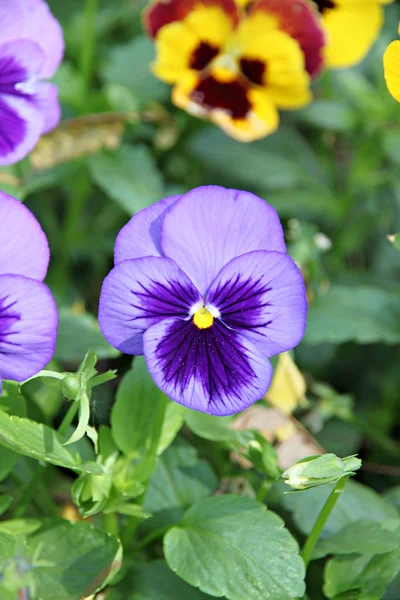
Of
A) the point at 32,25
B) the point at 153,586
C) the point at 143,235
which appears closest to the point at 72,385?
the point at 143,235

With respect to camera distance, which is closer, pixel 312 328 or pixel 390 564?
pixel 390 564

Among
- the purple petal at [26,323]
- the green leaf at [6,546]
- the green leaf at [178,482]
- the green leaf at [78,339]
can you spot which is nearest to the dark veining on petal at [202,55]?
the green leaf at [78,339]

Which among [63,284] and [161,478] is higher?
[161,478]

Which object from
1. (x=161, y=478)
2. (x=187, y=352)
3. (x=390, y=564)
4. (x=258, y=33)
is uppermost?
(x=258, y=33)

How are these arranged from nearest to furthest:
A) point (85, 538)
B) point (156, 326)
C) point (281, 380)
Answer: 1. point (156, 326)
2. point (85, 538)
3. point (281, 380)

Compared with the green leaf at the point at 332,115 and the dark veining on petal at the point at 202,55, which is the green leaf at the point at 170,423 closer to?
the dark veining on petal at the point at 202,55

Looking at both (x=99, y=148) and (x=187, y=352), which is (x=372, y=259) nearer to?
(x=99, y=148)

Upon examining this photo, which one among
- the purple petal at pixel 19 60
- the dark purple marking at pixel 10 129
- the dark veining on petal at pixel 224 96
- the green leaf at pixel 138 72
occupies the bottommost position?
the green leaf at pixel 138 72

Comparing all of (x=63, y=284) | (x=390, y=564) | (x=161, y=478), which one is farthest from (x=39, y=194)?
(x=390, y=564)
